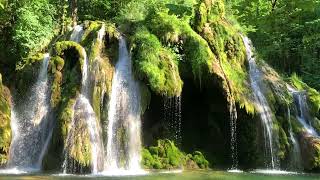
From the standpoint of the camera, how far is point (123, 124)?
701 inches

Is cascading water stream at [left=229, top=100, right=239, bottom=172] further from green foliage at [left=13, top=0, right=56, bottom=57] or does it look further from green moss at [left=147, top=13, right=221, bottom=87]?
green foliage at [left=13, top=0, right=56, bottom=57]

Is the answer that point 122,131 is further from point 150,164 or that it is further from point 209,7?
point 209,7

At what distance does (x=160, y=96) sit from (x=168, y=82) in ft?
2.18

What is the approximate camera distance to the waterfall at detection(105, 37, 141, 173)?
56.4ft

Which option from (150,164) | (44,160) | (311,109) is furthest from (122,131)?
(311,109)

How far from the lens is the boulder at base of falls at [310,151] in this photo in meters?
18.9

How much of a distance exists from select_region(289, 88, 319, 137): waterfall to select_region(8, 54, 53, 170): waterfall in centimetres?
1086

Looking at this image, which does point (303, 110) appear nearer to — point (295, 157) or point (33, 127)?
point (295, 157)

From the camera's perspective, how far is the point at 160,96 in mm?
18812

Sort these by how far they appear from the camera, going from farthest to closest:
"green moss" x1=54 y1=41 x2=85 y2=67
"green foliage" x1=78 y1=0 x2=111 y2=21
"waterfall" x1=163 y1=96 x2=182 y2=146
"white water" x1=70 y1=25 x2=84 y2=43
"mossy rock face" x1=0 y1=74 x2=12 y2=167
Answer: "green foliage" x1=78 y1=0 x2=111 y2=21, "white water" x1=70 y1=25 x2=84 y2=43, "waterfall" x1=163 y1=96 x2=182 y2=146, "green moss" x1=54 y1=41 x2=85 y2=67, "mossy rock face" x1=0 y1=74 x2=12 y2=167

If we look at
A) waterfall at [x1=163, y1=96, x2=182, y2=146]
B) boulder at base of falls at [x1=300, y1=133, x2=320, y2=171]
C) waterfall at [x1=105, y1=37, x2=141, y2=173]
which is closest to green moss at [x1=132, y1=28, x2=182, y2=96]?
waterfall at [x1=163, y1=96, x2=182, y2=146]

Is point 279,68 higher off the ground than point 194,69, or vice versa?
point 279,68

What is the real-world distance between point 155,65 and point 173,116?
7.63 ft

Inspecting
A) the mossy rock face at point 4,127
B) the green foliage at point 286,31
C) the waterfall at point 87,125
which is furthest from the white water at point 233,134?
the mossy rock face at point 4,127
